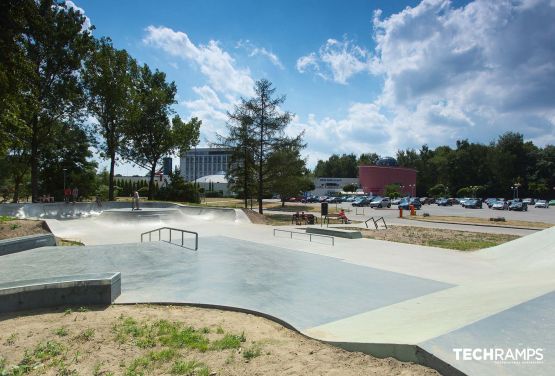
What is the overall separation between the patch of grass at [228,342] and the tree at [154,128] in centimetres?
4053

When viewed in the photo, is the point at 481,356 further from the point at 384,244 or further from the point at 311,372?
the point at 384,244

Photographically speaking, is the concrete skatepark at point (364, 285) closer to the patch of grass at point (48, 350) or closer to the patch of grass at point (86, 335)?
the patch of grass at point (86, 335)

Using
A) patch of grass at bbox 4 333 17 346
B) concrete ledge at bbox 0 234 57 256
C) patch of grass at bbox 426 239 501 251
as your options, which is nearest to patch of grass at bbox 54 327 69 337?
patch of grass at bbox 4 333 17 346

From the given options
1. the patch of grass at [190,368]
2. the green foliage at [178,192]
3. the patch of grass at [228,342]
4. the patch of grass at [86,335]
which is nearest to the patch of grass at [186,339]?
the patch of grass at [228,342]

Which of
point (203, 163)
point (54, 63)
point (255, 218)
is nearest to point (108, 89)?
point (54, 63)

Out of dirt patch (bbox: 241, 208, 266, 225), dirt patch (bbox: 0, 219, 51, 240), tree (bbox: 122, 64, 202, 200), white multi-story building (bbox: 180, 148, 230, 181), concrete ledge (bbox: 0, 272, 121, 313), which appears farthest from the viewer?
white multi-story building (bbox: 180, 148, 230, 181)

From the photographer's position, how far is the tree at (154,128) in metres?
43.5

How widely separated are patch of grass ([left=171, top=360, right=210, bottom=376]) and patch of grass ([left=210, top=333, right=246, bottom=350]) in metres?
0.50

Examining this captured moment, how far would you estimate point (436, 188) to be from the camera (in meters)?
98.2

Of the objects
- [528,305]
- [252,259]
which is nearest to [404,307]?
[528,305]

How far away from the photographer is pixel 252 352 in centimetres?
495

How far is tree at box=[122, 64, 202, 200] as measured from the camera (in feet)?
143

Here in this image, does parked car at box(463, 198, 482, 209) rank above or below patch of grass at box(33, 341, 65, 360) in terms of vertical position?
above

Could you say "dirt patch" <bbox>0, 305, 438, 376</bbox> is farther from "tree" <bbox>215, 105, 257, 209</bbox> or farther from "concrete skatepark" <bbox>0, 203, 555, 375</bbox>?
"tree" <bbox>215, 105, 257, 209</bbox>
